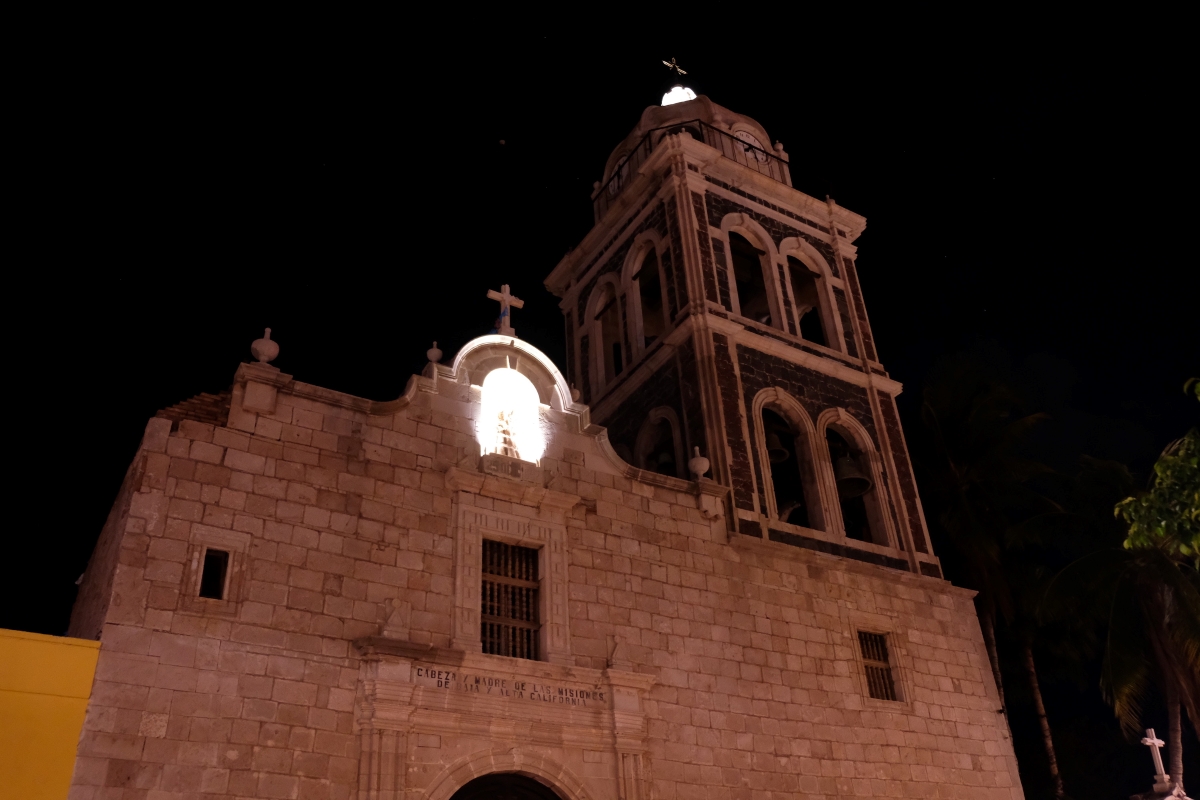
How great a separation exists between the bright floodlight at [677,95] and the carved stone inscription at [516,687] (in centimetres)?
1751

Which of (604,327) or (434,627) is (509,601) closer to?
(434,627)

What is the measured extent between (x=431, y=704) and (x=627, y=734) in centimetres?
275

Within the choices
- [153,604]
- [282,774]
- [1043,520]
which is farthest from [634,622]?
[1043,520]

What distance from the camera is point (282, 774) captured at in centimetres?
1096

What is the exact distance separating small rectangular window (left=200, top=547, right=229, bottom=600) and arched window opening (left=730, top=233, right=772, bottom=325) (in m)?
13.3

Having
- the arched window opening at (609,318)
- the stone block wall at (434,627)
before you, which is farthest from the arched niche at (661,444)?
the arched window opening at (609,318)

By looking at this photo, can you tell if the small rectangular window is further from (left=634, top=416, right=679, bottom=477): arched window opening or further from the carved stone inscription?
(left=634, top=416, right=679, bottom=477): arched window opening

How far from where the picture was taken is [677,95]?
26.9 metres

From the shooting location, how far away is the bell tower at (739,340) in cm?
1825

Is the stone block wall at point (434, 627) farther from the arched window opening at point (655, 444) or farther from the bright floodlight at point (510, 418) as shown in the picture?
the arched window opening at point (655, 444)

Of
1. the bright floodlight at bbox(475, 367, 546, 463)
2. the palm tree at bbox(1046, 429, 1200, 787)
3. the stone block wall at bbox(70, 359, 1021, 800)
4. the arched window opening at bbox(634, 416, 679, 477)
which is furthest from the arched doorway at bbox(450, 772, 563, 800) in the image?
the palm tree at bbox(1046, 429, 1200, 787)

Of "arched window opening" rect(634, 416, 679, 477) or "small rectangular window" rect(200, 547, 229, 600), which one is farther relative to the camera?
"arched window opening" rect(634, 416, 679, 477)

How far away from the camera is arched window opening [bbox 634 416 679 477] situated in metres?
18.8

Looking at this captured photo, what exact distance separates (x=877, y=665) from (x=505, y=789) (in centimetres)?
713
